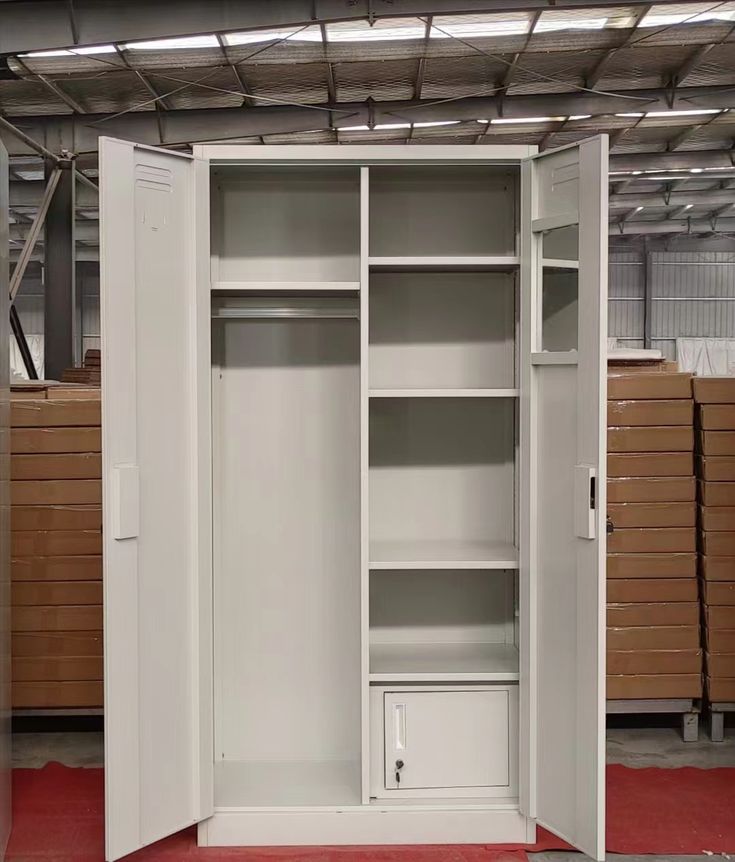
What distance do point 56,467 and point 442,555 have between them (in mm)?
1823

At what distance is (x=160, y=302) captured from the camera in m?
2.46

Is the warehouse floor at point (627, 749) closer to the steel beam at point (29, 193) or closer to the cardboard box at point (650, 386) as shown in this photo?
the cardboard box at point (650, 386)

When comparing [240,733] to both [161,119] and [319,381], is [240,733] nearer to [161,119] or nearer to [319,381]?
[319,381]

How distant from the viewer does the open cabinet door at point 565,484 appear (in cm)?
232

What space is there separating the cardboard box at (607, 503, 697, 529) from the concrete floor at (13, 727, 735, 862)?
0.91 meters

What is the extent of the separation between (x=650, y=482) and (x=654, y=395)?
37cm

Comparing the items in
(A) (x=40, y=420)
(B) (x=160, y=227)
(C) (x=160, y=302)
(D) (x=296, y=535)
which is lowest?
(D) (x=296, y=535)

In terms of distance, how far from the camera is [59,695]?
144 inches

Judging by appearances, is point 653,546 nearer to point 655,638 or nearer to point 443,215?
point 655,638

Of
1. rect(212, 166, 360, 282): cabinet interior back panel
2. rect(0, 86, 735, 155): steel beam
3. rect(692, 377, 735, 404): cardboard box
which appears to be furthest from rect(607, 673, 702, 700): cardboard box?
rect(0, 86, 735, 155): steel beam

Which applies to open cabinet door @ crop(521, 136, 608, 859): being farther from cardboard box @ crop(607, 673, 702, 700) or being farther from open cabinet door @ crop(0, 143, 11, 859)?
open cabinet door @ crop(0, 143, 11, 859)

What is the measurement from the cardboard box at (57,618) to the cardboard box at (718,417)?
8.82 feet

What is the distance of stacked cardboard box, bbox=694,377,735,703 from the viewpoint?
3611mm

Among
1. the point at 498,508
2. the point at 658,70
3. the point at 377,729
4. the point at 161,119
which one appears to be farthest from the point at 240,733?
the point at 658,70
